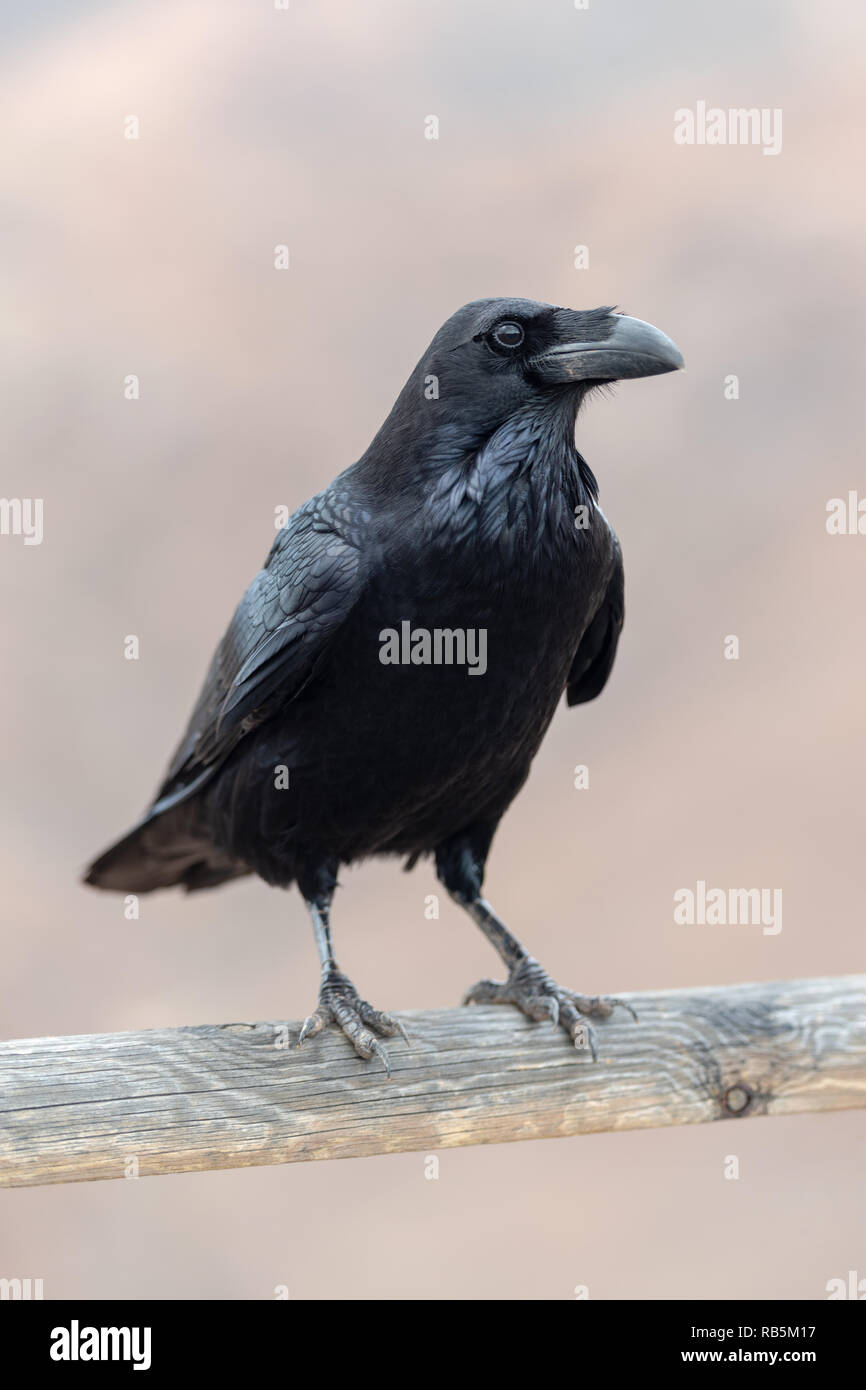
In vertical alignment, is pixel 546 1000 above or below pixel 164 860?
below

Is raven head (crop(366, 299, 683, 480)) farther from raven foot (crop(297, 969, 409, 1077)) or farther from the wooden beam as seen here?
the wooden beam

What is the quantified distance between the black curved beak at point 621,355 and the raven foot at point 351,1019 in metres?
1.14

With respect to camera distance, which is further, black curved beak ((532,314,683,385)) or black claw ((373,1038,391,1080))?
black claw ((373,1038,391,1080))

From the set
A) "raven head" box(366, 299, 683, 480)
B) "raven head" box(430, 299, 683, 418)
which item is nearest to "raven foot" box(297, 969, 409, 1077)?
"raven head" box(366, 299, 683, 480)

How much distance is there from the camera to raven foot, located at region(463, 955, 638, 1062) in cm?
260

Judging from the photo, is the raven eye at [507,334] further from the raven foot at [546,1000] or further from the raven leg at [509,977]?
the raven foot at [546,1000]

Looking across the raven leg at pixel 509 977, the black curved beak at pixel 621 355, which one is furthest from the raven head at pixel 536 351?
the raven leg at pixel 509 977

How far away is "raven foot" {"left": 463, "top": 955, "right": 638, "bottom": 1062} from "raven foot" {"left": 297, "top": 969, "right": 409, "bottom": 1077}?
0.28 meters

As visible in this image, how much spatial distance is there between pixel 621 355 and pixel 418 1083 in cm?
127

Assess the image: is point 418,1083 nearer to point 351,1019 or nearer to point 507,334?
point 351,1019

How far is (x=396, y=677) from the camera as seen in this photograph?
7.79 ft

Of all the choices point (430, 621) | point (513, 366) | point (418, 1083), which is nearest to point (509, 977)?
point (418, 1083)

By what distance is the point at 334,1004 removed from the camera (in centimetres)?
249

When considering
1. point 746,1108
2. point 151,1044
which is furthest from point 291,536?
point 746,1108
